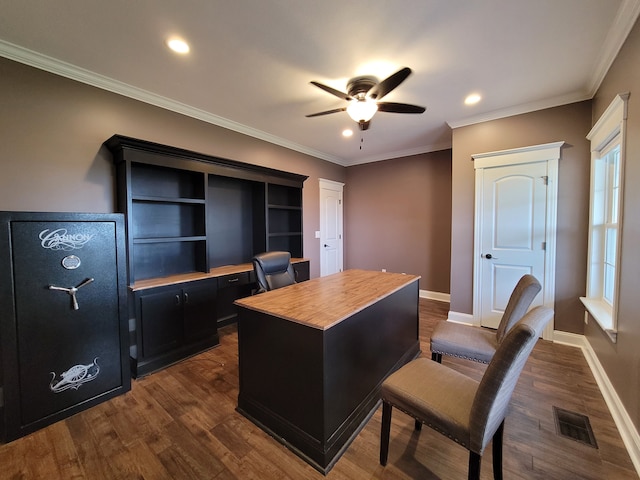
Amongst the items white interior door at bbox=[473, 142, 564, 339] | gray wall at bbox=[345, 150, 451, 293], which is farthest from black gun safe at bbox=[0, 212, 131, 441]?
gray wall at bbox=[345, 150, 451, 293]

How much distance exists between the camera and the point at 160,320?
2598mm

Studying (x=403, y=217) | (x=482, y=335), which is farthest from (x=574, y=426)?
(x=403, y=217)

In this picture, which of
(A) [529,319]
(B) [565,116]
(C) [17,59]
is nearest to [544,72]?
(B) [565,116]

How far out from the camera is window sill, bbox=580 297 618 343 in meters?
1.99

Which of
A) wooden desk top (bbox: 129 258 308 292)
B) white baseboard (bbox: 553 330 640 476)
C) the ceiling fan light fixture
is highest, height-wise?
the ceiling fan light fixture

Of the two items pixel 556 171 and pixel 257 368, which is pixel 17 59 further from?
pixel 556 171

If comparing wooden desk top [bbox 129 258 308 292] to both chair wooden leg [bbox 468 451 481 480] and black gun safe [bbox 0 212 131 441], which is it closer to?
black gun safe [bbox 0 212 131 441]

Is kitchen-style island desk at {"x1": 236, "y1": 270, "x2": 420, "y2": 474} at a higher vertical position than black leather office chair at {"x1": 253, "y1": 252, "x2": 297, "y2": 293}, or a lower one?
lower

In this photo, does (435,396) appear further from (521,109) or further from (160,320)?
(521,109)

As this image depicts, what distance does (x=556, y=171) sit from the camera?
3.03 metres

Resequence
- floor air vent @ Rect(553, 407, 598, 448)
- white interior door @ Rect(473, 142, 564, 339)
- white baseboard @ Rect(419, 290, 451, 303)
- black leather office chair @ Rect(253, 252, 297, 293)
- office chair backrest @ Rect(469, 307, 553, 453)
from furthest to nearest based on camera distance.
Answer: white baseboard @ Rect(419, 290, 451, 303)
white interior door @ Rect(473, 142, 564, 339)
black leather office chair @ Rect(253, 252, 297, 293)
floor air vent @ Rect(553, 407, 598, 448)
office chair backrest @ Rect(469, 307, 553, 453)

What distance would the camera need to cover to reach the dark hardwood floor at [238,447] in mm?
1477

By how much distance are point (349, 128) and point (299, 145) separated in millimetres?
1105

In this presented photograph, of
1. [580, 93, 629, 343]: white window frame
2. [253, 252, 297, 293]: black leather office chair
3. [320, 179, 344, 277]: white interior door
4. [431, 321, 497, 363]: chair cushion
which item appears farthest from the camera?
[320, 179, 344, 277]: white interior door
